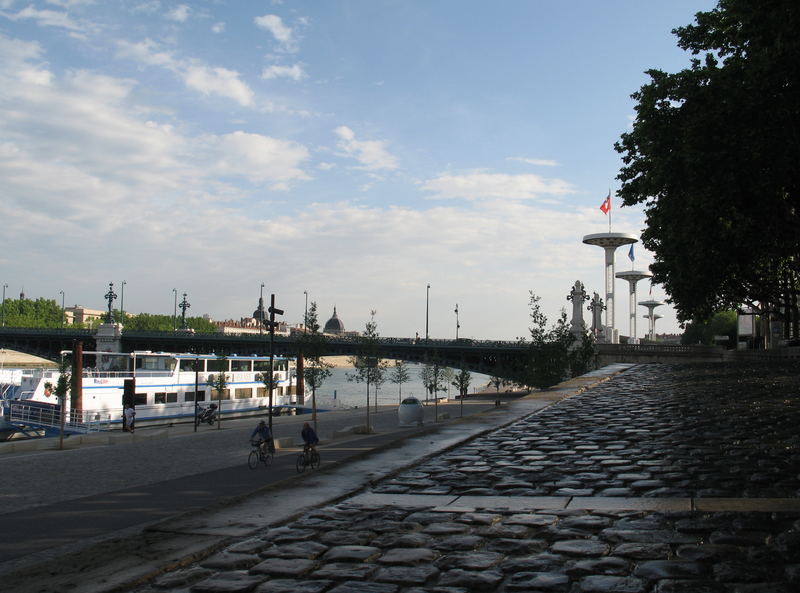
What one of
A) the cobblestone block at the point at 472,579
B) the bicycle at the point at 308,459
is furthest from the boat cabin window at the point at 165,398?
the cobblestone block at the point at 472,579

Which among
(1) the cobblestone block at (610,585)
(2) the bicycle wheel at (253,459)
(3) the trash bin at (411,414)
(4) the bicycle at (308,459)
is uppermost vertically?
(1) the cobblestone block at (610,585)

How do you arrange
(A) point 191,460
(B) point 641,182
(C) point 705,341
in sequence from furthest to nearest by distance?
(C) point 705,341, (B) point 641,182, (A) point 191,460

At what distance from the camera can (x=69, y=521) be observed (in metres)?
10.4

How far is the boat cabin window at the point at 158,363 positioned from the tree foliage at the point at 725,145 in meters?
36.7

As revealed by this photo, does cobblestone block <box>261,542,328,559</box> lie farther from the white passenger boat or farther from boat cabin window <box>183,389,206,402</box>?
boat cabin window <box>183,389,206,402</box>

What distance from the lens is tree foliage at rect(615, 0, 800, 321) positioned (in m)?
21.5

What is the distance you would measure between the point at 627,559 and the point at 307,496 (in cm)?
457

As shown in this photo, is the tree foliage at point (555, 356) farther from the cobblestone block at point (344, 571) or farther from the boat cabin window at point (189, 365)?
the cobblestone block at point (344, 571)

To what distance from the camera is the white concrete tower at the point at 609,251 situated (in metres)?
95.7

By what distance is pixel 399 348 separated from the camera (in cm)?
9225

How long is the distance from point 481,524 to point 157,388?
48.1m

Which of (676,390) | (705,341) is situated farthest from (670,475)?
(705,341)

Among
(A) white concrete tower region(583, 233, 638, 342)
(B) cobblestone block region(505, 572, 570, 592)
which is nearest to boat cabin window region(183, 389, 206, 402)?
(B) cobblestone block region(505, 572, 570, 592)

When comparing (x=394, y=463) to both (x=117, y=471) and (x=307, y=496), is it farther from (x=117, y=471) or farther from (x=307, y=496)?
(x=117, y=471)
